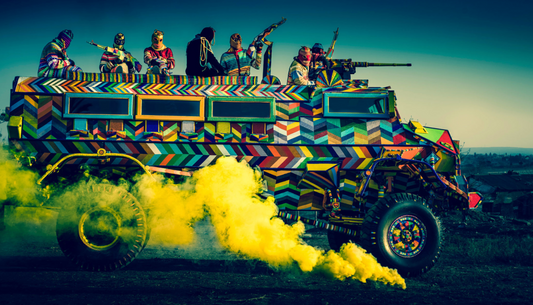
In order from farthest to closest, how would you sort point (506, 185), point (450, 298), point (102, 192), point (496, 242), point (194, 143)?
1. point (506, 185)
2. point (496, 242)
3. point (194, 143)
4. point (102, 192)
5. point (450, 298)

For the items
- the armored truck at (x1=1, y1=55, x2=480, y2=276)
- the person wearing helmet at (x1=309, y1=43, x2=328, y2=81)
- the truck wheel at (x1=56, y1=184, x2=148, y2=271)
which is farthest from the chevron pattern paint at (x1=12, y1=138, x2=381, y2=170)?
the person wearing helmet at (x1=309, y1=43, x2=328, y2=81)

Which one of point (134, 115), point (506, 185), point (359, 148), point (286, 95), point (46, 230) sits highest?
point (286, 95)

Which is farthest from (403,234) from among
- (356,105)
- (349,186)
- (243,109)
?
(243,109)

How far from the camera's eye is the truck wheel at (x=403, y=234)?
5.86m

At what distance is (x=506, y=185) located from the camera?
15227 millimetres

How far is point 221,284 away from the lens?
562 cm

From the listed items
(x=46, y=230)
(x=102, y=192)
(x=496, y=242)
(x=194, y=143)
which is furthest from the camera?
(x=46, y=230)

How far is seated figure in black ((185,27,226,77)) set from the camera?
22.1 ft

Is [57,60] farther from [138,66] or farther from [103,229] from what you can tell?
[103,229]

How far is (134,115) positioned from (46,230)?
5769mm

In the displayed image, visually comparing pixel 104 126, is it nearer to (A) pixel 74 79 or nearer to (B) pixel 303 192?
(A) pixel 74 79

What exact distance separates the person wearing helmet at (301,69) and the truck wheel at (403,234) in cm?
255

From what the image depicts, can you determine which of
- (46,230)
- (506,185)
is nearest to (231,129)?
(46,230)

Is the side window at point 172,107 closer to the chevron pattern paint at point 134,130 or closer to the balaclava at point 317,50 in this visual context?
the chevron pattern paint at point 134,130
